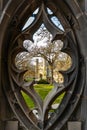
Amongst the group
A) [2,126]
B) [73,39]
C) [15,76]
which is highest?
[73,39]

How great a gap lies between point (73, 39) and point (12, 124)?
1.04m

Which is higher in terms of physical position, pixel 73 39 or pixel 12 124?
pixel 73 39

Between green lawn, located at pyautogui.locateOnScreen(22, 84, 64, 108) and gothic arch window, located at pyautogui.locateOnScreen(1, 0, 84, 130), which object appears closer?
gothic arch window, located at pyautogui.locateOnScreen(1, 0, 84, 130)

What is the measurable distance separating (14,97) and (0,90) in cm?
16

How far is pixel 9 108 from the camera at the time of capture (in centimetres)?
330

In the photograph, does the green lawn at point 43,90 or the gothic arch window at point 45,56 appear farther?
the green lawn at point 43,90

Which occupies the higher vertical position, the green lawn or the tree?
the tree

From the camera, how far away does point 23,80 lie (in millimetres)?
3314

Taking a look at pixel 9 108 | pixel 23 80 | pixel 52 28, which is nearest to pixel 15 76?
pixel 23 80

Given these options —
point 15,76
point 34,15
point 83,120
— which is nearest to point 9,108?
point 15,76

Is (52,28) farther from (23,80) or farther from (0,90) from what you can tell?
(0,90)

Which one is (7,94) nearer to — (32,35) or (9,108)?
(9,108)

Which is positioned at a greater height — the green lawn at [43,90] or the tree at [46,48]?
the tree at [46,48]

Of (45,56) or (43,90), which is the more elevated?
(45,56)
